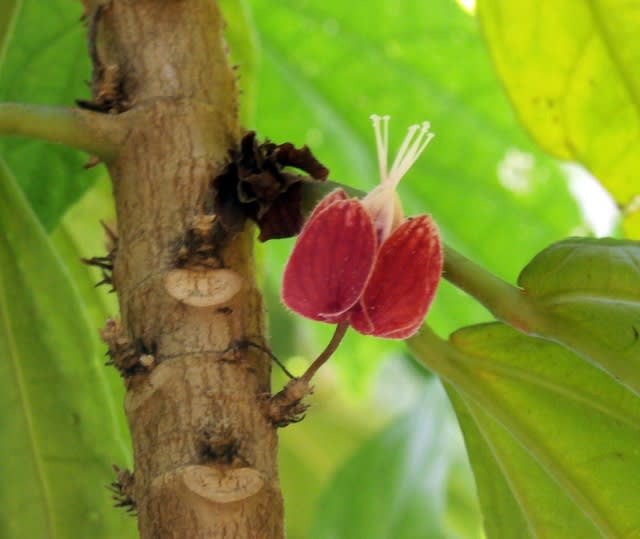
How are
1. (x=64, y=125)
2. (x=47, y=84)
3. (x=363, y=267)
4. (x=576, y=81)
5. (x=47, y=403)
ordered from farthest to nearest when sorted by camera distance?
(x=47, y=84)
(x=576, y=81)
(x=47, y=403)
(x=64, y=125)
(x=363, y=267)

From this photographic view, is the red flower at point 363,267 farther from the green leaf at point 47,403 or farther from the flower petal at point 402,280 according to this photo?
the green leaf at point 47,403

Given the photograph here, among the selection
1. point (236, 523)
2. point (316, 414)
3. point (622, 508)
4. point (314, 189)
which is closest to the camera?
point (236, 523)

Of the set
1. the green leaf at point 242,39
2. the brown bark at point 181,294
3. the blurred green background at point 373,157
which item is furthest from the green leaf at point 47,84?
the brown bark at point 181,294

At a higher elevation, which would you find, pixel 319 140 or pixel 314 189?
pixel 314 189

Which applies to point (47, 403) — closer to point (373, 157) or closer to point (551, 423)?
point (551, 423)

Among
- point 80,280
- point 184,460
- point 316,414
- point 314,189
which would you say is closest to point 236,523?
point 184,460


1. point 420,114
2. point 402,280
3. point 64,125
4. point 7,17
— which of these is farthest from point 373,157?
point 402,280

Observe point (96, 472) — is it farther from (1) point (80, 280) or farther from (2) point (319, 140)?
(2) point (319, 140)
